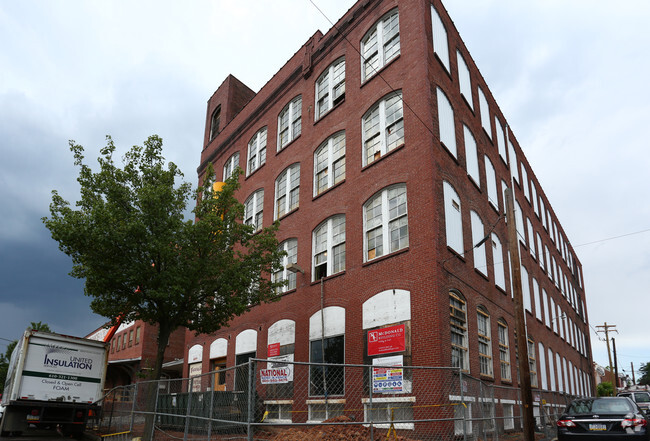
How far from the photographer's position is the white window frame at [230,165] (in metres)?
28.6

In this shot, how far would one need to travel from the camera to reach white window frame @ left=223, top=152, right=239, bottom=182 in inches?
1125

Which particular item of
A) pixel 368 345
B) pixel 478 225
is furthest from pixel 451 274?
pixel 478 225

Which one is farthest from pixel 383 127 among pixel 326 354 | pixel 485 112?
pixel 485 112

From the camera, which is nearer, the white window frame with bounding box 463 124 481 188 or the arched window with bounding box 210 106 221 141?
the white window frame with bounding box 463 124 481 188

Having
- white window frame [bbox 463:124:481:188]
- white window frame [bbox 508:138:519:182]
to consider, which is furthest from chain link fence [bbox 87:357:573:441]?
white window frame [bbox 508:138:519:182]

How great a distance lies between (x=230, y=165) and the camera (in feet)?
96.1

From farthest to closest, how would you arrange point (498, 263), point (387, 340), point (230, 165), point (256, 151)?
point (230, 165) < point (256, 151) < point (498, 263) < point (387, 340)

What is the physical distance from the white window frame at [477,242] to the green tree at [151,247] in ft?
26.3

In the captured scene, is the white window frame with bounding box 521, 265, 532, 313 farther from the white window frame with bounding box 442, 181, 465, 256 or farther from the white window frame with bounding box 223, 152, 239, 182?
the white window frame with bounding box 223, 152, 239, 182

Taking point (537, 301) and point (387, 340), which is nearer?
point (387, 340)

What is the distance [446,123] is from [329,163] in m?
4.87

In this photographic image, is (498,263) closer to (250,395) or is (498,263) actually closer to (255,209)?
(255,209)

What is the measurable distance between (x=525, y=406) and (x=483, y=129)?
13164mm

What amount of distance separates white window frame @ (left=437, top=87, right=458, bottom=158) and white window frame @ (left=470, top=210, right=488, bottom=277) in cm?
259
